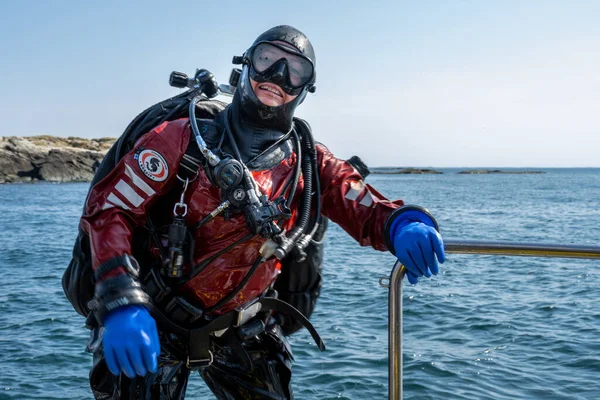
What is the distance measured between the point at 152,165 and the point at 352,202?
3.08 feet

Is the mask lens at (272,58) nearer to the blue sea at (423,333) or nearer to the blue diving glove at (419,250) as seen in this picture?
the blue diving glove at (419,250)

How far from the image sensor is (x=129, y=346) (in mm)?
2227

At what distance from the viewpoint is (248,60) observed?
298 cm

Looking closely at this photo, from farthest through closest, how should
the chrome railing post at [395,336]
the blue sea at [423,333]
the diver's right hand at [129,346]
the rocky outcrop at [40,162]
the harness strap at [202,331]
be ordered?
1. the rocky outcrop at [40,162]
2. the blue sea at [423,333]
3. the harness strap at [202,331]
4. the chrome railing post at [395,336]
5. the diver's right hand at [129,346]

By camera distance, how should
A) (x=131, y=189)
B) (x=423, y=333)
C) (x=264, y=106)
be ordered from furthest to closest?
(x=423, y=333) < (x=264, y=106) < (x=131, y=189)

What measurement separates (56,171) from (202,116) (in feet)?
174

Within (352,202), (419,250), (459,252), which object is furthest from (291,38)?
(459,252)

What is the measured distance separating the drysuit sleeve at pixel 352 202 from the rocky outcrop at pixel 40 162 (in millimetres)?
49049

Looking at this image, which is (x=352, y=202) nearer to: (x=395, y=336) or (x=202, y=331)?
(x=395, y=336)

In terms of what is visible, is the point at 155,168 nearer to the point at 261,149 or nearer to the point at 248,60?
the point at 261,149

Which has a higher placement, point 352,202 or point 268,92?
point 268,92

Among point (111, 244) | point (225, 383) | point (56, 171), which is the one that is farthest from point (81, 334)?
point (56, 171)

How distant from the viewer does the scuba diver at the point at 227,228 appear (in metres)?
2.57

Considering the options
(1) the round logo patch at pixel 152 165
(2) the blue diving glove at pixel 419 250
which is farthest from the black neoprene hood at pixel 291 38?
(2) the blue diving glove at pixel 419 250
